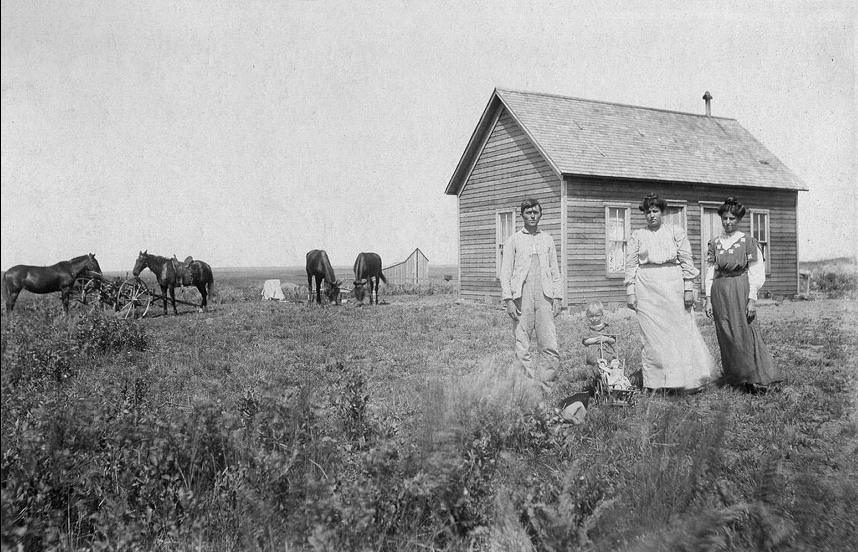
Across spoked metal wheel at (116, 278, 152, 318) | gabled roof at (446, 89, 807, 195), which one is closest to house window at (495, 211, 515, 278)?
gabled roof at (446, 89, 807, 195)

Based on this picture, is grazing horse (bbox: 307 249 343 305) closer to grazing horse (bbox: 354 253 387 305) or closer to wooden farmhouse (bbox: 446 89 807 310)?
grazing horse (bbox: 354 253 387 305)

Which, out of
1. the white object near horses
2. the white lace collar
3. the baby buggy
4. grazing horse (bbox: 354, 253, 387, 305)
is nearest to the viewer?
the baby buggy

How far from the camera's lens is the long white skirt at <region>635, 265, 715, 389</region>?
540 centimetres

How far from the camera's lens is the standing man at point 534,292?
18.4ft

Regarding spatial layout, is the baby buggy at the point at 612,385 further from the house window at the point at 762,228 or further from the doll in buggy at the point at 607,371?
the house window at the point at 762,228

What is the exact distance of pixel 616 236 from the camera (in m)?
14.6

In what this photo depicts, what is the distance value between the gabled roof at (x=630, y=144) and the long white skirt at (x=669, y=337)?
27.2 feet

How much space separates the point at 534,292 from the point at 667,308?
131 centimetres

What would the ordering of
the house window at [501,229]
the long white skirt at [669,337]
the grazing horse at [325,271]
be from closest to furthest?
the long white skirt at [669,337] → the house window at [501,229] → the grazing horse at [325,271]

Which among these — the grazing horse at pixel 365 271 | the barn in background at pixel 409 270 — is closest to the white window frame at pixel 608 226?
the grazing horse at pixel 365 271

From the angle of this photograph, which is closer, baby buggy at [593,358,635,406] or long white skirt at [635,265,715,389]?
baby buggy at [593,358,635,406]

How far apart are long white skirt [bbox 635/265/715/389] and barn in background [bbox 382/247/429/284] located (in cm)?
2353

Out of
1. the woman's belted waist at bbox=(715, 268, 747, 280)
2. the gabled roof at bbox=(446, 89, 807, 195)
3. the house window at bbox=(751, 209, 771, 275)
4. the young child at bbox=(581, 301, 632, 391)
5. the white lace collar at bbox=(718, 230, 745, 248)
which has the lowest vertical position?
the young child at bbox=(581, 301, 632, 391)

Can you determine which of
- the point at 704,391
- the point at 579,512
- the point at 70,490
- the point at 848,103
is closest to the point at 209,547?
the point at 70,490
